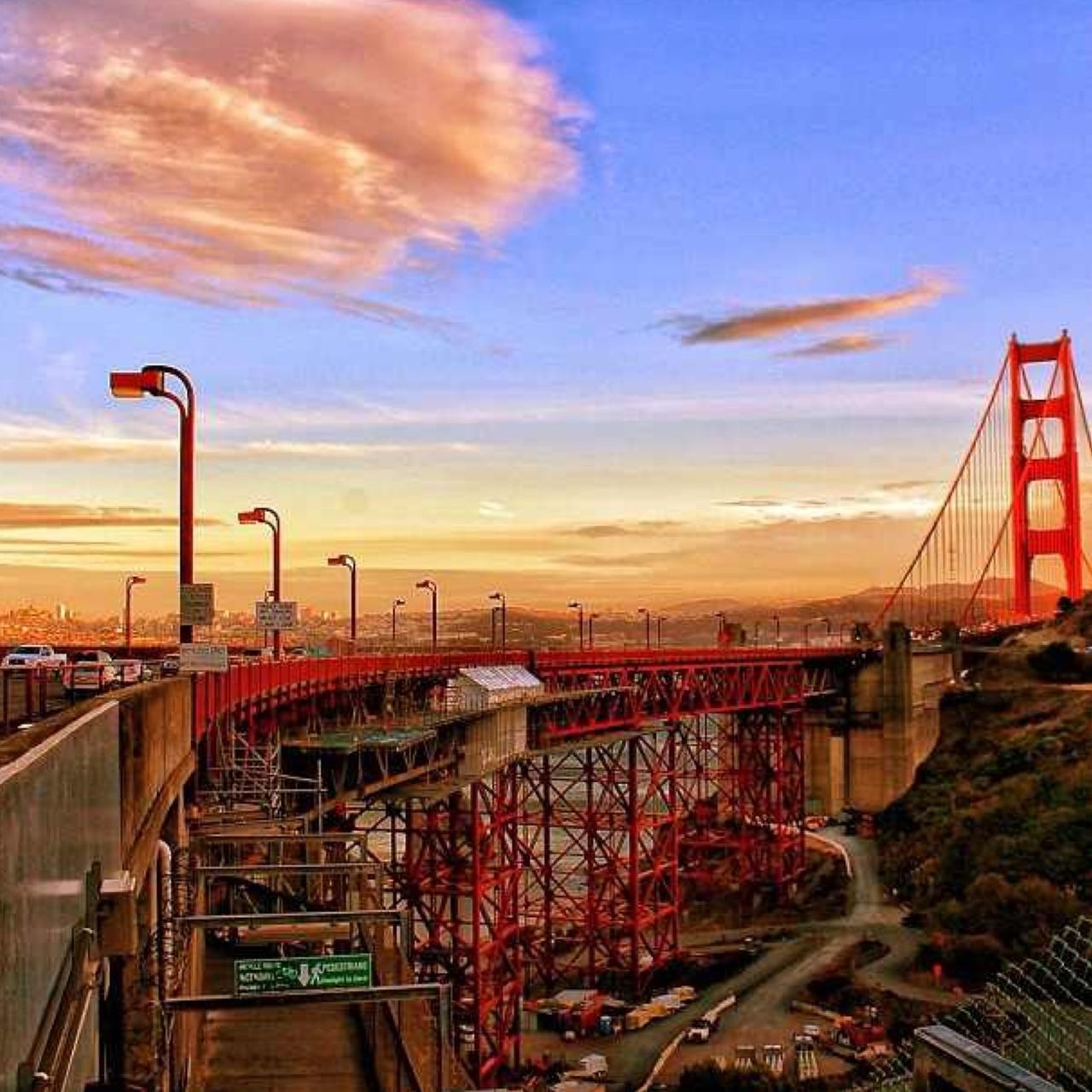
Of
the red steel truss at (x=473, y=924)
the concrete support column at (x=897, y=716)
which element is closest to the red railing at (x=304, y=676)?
the red steel truss at (x=473, y=924)

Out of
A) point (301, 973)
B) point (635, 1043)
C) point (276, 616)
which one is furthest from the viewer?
point (635, 1043)

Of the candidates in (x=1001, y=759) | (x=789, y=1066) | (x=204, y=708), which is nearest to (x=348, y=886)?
(x=204, y=708)

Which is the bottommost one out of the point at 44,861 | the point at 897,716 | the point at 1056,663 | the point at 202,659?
the point at 897,716

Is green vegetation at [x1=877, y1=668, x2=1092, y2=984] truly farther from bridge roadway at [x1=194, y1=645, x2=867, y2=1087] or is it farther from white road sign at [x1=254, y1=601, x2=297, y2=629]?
white road sign at [x1=254, y1=601, x2=297, y2=629]

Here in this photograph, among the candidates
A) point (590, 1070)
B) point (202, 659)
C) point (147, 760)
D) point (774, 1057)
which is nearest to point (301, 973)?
point (147, 760)

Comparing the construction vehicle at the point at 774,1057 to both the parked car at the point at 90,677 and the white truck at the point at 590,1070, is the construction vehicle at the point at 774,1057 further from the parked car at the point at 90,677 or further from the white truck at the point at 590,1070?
the parked car at the point at 90,677

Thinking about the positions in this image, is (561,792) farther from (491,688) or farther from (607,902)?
(491,688)

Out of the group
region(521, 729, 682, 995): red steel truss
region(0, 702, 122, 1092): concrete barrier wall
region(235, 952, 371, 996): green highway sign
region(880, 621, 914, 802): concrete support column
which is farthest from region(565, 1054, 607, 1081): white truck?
region(880, 621, 914, 802): concrete support column
